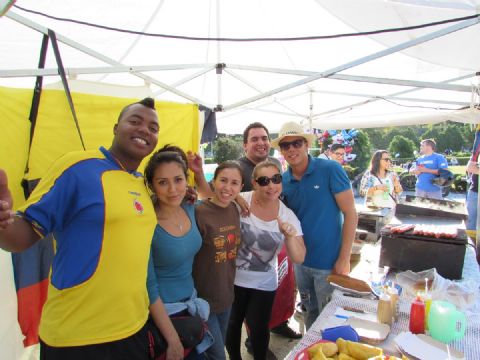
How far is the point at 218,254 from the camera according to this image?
69.2 inches

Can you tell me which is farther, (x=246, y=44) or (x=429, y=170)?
(x=429, y=170)

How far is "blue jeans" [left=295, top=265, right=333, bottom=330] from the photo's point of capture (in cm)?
218

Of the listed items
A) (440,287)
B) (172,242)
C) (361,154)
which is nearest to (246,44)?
(172,242)

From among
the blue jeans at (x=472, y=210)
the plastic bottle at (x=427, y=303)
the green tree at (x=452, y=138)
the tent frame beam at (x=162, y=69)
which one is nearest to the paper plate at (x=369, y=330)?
the plastic bottle at (x=427, y=303)

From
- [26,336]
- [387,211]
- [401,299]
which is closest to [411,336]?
[401,299]

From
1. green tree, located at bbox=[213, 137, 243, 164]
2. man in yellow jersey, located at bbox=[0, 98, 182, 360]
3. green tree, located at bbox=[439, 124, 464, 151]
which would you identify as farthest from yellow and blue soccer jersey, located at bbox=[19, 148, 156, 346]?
green tree, located at bbox=[439, 124, 464, 151]

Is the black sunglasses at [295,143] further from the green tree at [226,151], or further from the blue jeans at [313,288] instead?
the green tree at [226,151]

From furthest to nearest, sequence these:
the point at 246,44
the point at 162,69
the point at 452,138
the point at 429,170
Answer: the point at 452,138, the point at 429,170, the point at 246,44, the point at 162,69

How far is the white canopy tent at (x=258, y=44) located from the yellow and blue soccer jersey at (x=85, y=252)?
133 centimetres

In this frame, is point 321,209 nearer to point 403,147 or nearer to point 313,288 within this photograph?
point 313,288

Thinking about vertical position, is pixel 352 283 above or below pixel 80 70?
below

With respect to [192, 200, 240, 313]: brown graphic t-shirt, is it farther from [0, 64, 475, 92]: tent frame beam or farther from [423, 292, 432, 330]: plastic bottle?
[0, 64, 475, 92]: tent frame beam

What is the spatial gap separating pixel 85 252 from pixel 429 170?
6.28m

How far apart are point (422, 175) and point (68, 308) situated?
6.40 m
